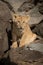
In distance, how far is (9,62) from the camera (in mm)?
6176

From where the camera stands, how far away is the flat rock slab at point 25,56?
606cm

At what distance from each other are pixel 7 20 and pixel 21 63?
1906mm

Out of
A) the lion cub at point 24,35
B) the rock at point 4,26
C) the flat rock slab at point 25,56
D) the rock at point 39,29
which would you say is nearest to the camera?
the flat rock slab at point 25,56

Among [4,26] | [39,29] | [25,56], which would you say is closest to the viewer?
[25,56]

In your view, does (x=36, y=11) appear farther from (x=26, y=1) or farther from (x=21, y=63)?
(x=21, y=63)

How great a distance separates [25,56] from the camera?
6402mm

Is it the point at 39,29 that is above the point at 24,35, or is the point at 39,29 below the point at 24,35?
below

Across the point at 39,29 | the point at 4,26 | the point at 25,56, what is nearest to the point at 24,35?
the point at 39,29

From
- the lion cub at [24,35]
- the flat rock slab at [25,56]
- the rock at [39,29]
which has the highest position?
the flat rock slab at [25,56]

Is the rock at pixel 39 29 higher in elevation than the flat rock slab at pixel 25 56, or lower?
lower

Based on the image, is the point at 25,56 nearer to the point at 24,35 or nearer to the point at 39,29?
the point at 24,35

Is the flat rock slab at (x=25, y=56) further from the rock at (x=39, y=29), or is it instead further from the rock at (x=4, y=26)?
the rock at (x=39, y=29)

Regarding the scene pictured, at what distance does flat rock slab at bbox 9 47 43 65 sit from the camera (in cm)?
606

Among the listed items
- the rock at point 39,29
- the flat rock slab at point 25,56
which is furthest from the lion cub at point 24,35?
the flat rock slab at point 25,56
